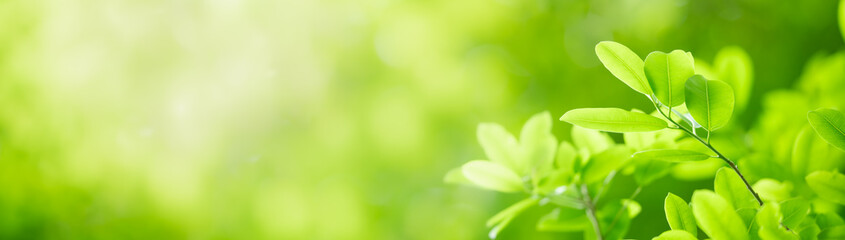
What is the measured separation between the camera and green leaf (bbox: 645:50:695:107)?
0.94 ft

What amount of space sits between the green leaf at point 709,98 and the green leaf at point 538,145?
104 mm

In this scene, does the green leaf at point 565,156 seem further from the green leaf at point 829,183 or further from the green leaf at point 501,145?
the green leaf at point 829,183

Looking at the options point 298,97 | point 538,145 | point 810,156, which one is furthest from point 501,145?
point 298,97

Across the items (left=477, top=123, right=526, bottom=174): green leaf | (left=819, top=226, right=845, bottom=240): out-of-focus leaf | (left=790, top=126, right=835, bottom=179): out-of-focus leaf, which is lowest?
(left=819, top=226, right=845, bottom=240): out-of-focus leaf

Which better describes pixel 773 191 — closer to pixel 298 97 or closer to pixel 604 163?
pixel 604 163

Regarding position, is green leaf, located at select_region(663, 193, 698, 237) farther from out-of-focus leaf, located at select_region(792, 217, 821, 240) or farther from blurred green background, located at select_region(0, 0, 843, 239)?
blurred green background, located at select_region(0, 0, 843, 239)

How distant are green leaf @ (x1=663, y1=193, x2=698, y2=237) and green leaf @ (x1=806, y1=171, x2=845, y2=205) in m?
0.07

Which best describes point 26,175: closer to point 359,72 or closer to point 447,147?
point 359,72

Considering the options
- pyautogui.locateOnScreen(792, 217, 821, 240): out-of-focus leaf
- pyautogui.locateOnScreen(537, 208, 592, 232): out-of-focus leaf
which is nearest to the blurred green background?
pyautogui.locateOnScreen(537, 208, 592, 232): out-of-focus leaf

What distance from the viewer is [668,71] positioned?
11.4 inches

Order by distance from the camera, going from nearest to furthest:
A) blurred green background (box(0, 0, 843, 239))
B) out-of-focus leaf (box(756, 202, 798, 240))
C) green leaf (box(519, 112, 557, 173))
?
out-of-focus leaf (box(756, 202, 798, 240))
green leaf (box(519, 112, 557, 173))
blurred green background (box(0, 0, 843, 239))

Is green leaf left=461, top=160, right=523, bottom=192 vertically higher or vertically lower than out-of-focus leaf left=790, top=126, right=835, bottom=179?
higher

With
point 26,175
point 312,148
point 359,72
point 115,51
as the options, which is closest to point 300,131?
point 312,148

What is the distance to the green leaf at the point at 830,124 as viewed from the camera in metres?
0.28
